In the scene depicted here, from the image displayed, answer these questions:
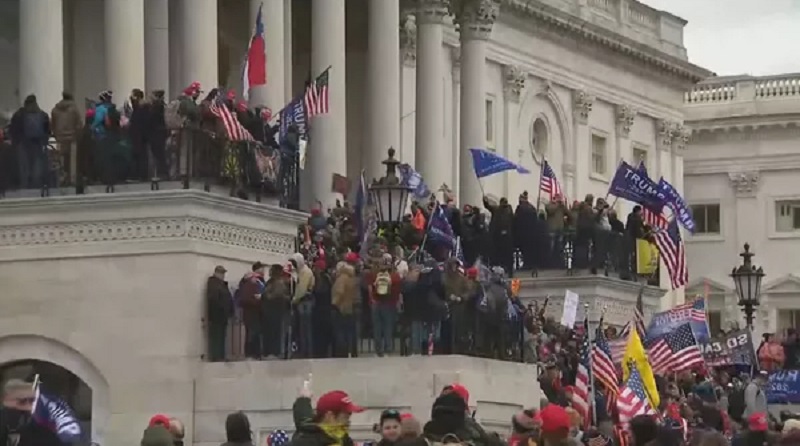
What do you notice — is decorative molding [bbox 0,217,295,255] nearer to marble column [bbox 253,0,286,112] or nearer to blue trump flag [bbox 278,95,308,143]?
blue trump flag [bbox 278,95,308,143]

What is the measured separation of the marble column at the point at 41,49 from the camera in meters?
37.9

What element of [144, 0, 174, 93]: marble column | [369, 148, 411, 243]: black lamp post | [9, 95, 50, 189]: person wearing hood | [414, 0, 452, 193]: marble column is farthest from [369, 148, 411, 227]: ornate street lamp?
[414, 0, 452, 193]: marble column

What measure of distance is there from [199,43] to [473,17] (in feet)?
44.3

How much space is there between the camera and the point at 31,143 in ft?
106

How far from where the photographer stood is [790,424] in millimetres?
19125

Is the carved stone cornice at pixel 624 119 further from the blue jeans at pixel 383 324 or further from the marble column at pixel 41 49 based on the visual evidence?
the blue jeans at pixel 383 324

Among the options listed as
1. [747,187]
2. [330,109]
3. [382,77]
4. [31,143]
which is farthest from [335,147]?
[747,187]

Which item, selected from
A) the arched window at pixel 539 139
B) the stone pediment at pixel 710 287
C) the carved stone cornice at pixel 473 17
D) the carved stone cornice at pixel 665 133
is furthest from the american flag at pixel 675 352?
the stone pediment at pixel 710 287

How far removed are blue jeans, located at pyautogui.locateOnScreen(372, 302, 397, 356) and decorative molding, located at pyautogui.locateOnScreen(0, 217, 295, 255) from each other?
256cm

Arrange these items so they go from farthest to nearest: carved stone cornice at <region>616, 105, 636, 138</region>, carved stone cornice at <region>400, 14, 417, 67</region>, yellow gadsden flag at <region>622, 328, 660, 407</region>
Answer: carved stone cornice at <region>616, 105, 636, 138</region> < carved stone cornice at <region>400, 14, 417, 67</region> < yellow gadsden flag at <region>622, 328, 660, 407</region>

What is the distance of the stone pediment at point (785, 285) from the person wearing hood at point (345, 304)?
1981 inches

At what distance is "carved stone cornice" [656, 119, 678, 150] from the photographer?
7481cm

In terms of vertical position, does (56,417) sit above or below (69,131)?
below

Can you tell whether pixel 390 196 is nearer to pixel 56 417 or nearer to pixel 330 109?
pixel 330 109
